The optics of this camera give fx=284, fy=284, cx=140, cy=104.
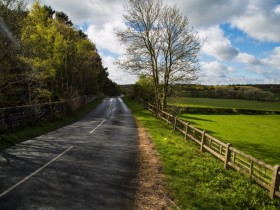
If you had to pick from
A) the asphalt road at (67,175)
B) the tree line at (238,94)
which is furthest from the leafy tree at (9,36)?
the tree line at (238,94)

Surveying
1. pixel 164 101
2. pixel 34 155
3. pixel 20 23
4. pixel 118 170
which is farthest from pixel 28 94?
pixel 118 170

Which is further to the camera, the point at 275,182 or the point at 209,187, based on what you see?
the point at 209,187

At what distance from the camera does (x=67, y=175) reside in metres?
9.52

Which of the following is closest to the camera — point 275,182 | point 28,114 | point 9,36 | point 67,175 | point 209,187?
point 275,182

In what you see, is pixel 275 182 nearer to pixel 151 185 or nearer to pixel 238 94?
pixel 151 185

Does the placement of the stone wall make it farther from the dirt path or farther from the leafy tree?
the dirt path

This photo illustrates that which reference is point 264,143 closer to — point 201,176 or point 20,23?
point 201,176

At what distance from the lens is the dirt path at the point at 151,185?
7508 millimetres

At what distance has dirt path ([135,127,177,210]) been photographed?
7508 millimetres

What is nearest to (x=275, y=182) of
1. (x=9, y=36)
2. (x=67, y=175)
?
(x=67, y=175)

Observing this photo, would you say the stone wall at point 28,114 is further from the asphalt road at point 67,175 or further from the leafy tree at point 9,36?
the asphalt road at point 67,175

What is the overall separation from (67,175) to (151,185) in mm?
2847

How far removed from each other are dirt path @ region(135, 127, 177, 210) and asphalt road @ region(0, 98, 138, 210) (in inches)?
10.1

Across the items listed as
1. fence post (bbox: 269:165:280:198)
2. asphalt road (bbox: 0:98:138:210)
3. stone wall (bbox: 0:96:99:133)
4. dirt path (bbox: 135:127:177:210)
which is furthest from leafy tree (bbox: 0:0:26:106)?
fence post (bbox: 269:165:280:198)
